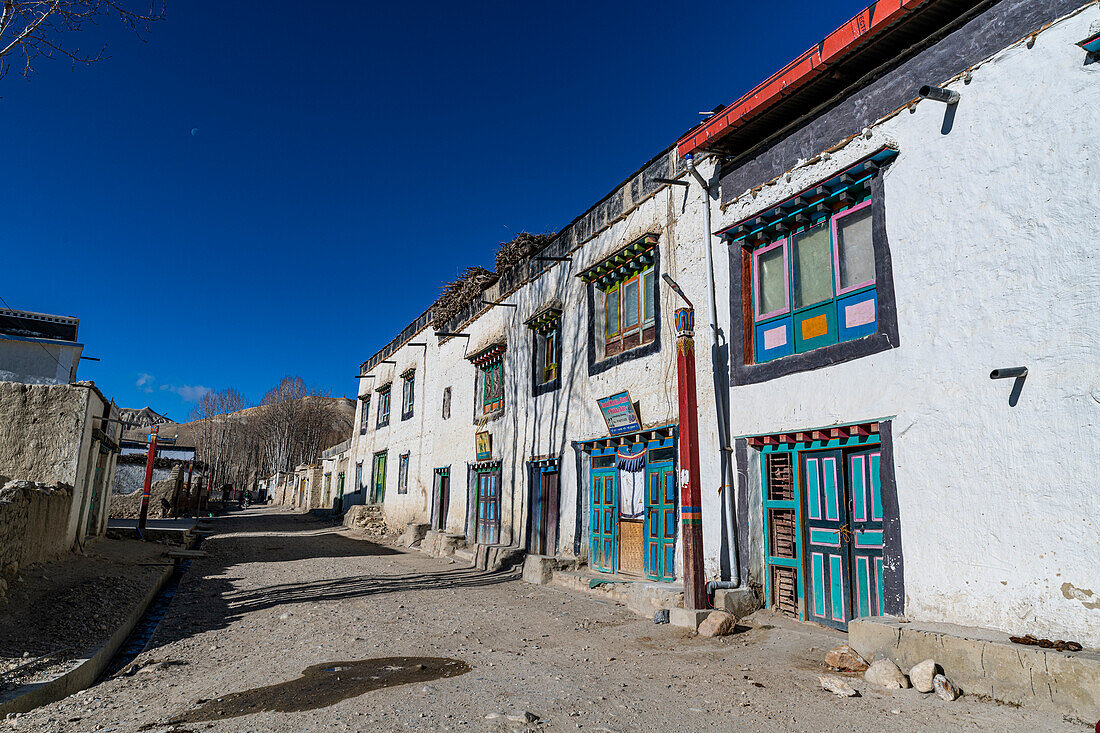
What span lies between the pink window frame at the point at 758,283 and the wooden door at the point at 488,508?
8.98 m

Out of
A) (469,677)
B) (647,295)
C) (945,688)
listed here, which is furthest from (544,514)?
(945,688)

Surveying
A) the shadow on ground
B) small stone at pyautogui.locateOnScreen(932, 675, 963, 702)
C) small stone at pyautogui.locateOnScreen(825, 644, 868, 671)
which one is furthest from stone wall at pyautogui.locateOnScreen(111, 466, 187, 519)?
small stone at pyautogui.locateOnScreen(932, 675, 963, 702)

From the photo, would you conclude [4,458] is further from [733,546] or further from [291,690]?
[733,546]

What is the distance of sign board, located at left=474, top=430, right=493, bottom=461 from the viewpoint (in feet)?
53.0

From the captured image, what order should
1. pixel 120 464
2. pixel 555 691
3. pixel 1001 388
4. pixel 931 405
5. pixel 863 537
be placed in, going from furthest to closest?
1. pixel 120 464
2. pixel 863 537
3. pixel 931 405
4. pixel 1001 388
5. pixel 555 691

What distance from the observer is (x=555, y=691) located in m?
5.05

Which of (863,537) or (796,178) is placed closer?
(863,537)

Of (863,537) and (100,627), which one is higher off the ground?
(863,537)

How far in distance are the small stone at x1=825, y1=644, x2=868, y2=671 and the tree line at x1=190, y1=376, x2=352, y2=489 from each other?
175ft

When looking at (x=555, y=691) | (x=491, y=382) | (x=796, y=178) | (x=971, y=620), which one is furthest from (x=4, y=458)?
(x=971, y=620)

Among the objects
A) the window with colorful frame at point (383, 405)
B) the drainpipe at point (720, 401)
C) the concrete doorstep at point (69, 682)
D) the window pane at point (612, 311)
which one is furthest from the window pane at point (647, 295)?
the window with colorful frame at point (383, 405)

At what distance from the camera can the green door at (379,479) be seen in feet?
87.3

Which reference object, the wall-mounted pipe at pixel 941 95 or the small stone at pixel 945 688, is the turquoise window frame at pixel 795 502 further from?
the wall-mounted pipe at pixel 941 95

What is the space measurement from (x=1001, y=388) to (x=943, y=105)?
2.88 metres
